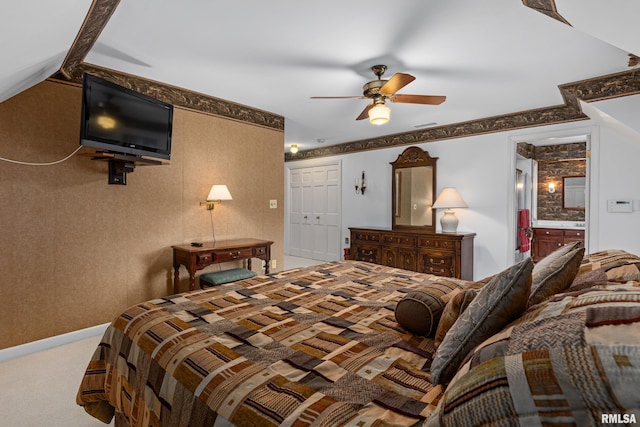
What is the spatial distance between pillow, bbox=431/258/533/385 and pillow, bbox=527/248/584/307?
164 millimetres

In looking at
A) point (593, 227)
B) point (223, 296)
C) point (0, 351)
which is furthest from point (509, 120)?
point (0, 351)

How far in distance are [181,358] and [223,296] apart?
0.78 m

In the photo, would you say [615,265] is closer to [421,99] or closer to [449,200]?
[421,99]

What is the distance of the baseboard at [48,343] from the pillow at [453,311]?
10.9 feet

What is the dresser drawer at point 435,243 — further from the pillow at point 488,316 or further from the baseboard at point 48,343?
the baseboard at point 48,343

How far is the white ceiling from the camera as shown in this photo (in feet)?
6.02

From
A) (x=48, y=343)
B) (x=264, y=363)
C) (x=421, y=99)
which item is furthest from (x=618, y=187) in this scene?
(x=48, y=343)

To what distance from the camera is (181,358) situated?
1.26 m

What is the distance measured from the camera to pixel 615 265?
1.53m

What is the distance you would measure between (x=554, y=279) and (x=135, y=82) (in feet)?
12.9

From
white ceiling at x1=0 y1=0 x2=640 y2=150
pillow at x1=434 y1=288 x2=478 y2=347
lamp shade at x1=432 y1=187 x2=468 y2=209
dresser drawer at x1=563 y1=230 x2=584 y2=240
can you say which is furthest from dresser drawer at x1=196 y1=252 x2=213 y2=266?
dresser drawer at x1=563 y1=230 x2=584 y2=240

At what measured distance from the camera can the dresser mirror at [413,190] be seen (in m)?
5.32

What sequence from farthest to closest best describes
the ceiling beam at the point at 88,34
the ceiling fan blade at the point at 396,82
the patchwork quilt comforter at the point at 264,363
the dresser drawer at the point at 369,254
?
the dresser drawer at the point at 369,254
the ceiling fan blade at the point at 396,82
the ceiling beam at the point at 88,34
the patchwork quilt comforter at the point at 264,363

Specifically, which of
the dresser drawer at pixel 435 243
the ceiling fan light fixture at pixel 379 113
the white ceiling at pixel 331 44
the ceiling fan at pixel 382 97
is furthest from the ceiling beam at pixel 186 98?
the dresser drawer at pixel 435 243
